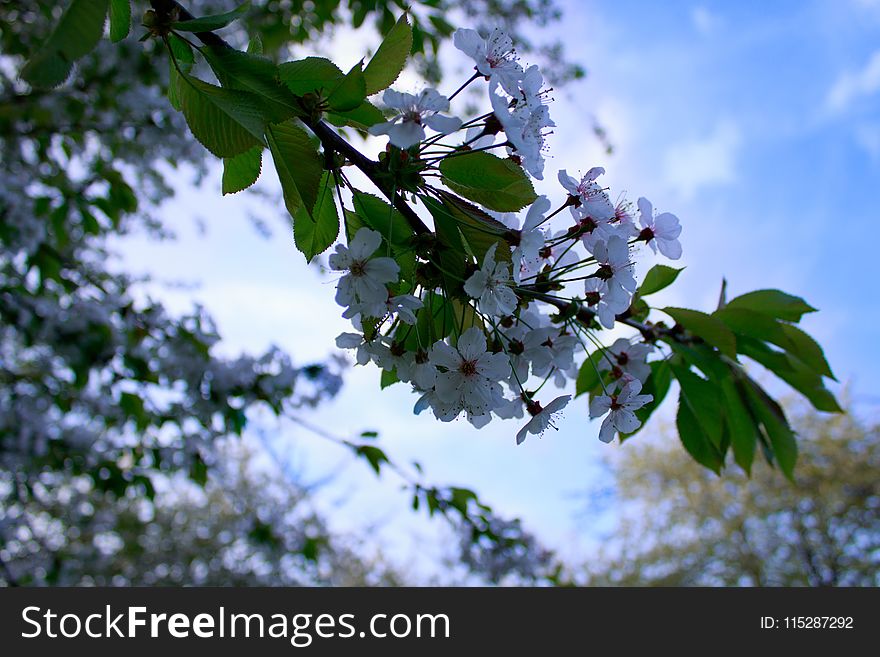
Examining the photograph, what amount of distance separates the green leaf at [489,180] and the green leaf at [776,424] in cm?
73

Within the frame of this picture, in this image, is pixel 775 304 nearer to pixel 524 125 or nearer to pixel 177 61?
pixel 524 125

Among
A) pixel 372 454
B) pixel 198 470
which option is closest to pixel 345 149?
pixel 372 454

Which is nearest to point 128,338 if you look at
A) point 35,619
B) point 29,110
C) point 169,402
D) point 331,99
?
point 169,402

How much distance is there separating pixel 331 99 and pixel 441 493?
64.9 inches

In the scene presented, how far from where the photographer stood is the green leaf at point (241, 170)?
2.42 feet

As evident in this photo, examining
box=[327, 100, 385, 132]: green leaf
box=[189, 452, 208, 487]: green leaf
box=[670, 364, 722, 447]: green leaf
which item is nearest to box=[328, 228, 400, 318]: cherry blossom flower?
Result: box=[327, 100, 385, 132]: green leaf

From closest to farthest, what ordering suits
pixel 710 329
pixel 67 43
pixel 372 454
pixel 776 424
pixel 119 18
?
1. pixel 67 43
2. pixel 119 18
3. pixel 710 329
4. pixel 776 424
5. pixel 372 454

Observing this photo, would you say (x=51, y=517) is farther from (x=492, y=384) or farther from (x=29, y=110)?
(x=492, y=384)

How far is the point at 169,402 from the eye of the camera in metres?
2.25

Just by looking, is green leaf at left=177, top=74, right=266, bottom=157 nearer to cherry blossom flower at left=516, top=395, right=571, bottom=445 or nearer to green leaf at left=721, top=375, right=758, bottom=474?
cherry blossom flower at left=516, top=395, right=571, bottom=445

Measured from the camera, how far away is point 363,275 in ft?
2.12

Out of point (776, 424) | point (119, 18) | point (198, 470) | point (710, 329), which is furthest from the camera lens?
point (198, 470)

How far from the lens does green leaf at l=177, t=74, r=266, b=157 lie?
616 mm

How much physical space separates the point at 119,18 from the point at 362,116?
313 mm
